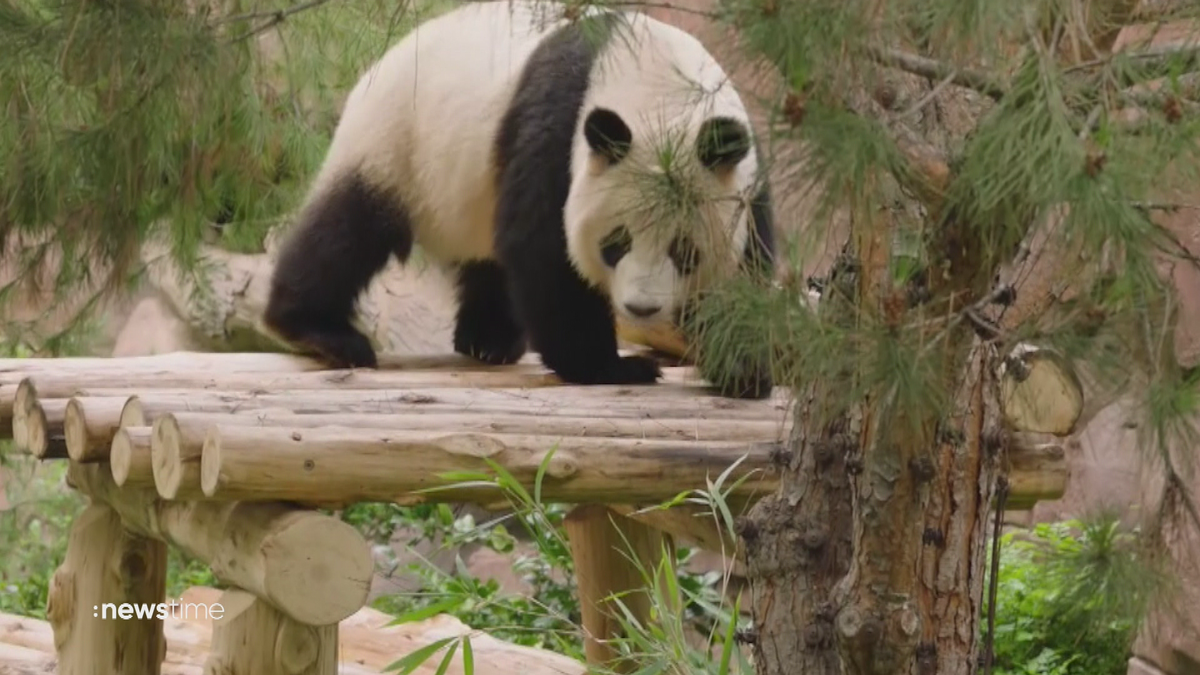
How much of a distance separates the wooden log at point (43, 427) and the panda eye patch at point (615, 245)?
1.13 m

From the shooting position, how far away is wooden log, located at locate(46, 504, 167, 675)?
140 inches

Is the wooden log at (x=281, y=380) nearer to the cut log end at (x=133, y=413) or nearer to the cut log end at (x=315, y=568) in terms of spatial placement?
the cut log end at (x=133, y=413)

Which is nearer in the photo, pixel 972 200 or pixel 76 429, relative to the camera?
pixel 972 200

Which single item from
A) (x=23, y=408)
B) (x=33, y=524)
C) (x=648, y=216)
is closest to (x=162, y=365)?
(x=23, y=408)

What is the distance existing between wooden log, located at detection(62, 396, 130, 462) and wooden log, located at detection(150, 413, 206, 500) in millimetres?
259

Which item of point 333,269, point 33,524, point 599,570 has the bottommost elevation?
point 33,524

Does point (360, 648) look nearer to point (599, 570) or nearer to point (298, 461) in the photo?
point (599, 570)

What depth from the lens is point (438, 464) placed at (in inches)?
106

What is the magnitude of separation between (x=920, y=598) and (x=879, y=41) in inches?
42.5

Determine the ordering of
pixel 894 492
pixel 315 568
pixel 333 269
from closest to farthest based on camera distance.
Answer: pixel 894 492, pixel 315 568, pixel 333 269

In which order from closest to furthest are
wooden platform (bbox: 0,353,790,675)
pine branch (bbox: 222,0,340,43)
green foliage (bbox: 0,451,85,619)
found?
1. pine branch (bbox: 222,0,340,43)
2. wooden platform (bbox: 0,353,790,675)
3. green foliage (bbox: 0,451,85,619)

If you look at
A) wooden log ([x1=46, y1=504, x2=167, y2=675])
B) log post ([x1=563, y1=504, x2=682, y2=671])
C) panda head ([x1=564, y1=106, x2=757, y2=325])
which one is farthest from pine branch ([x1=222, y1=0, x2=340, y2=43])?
log post ([x1=563, y1=504, x2=682, y2=671])

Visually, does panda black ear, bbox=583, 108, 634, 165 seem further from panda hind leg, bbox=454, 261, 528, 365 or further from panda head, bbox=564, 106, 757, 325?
panda hind leg, bbox=454, 261, 528, 365

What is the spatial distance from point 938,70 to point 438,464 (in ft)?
4.46
